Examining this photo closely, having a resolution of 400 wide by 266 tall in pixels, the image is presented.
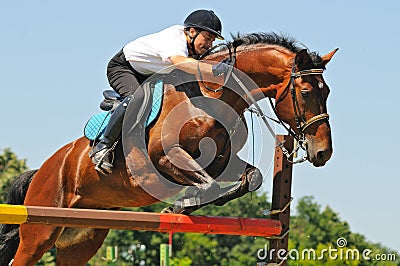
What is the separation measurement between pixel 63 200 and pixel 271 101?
6.32 ft

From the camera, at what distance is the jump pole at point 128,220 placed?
15.0 ft

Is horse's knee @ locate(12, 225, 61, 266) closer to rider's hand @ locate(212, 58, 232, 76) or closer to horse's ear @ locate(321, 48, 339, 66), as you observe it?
rider's hand @ locate(212, 58, 232, 76)

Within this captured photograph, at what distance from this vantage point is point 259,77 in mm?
5410

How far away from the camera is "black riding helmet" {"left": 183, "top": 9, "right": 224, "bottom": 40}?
5.38 metres

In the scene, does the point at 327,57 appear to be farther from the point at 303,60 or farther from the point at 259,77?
the point at 259,77

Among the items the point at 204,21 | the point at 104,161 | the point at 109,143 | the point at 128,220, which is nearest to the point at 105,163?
the point at 104,161

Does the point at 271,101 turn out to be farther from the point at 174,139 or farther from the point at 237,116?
the point at 174,139

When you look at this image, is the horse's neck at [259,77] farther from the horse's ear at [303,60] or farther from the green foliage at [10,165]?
the green foliage at [10,165]

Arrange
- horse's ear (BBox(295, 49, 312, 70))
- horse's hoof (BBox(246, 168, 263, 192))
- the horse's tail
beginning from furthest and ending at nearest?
the horse's tail
horse's hoof (BBox(246, 168, 263, 192))
horse's ear (BBox(295, 49, 312, 70))

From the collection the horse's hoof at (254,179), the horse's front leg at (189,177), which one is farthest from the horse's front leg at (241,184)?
the horse's front leg at (189,177)

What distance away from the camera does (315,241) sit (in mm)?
34719

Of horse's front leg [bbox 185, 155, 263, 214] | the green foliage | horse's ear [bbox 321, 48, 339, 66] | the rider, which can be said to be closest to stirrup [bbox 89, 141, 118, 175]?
the rider

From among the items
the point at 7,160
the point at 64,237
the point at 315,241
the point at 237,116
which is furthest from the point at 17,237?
the point at 315,241

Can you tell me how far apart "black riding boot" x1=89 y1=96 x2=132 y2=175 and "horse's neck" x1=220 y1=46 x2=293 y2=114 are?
2.47 ft
